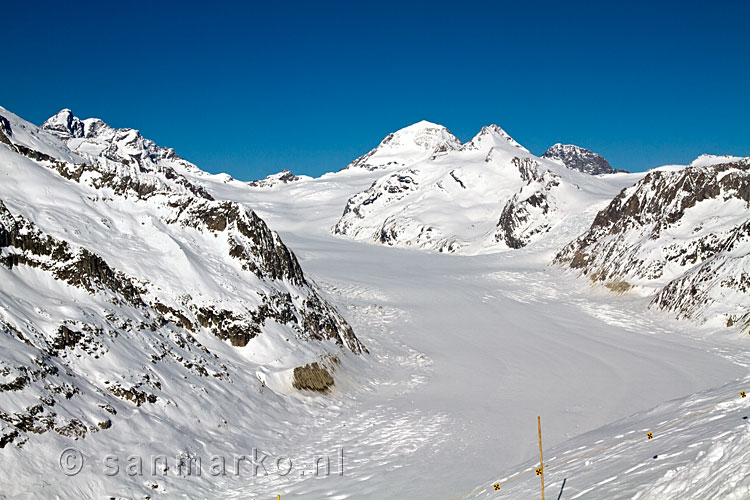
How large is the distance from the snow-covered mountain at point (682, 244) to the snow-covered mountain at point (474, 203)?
20160mm

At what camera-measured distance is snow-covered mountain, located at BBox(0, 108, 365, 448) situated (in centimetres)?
1523

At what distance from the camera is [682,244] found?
1857 inches

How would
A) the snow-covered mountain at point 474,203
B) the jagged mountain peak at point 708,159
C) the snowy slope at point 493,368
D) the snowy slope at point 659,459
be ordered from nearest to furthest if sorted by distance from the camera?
Result: the snowy slope at point 659,459 → the snowy slope at point 493,368 → the jagged mountain peak at point 708,159 → the snow-covered mountain at point 474,203

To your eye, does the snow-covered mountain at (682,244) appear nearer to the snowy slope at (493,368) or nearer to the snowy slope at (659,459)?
the snowy slope at (493,368)

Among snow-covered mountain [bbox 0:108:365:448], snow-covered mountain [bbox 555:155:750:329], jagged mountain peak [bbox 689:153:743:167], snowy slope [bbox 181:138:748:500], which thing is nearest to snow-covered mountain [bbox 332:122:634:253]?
jagged mountain peak [bbox 689:153:743:167]

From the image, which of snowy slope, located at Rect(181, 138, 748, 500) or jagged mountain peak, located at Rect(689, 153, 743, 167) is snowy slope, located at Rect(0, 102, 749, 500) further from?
jagged mountain peak, located at Rect(689, 153, 743, 167)

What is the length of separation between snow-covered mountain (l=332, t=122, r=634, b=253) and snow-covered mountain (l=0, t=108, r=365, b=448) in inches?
2233

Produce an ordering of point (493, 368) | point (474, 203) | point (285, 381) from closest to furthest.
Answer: point (285, 381)
point (493, 368)
point (474, 203)

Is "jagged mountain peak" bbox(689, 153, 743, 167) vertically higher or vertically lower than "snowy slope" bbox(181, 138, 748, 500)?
higher

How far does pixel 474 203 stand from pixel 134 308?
9230 cm

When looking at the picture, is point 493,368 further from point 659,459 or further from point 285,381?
point 659,459

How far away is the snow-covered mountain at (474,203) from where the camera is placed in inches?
3322

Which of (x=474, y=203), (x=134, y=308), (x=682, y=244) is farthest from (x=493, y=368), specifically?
(x=474, y=203)

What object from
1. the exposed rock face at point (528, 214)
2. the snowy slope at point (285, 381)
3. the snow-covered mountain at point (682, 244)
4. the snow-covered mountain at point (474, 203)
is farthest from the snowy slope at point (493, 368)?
the snow-covered mountain at point (474, 203)
